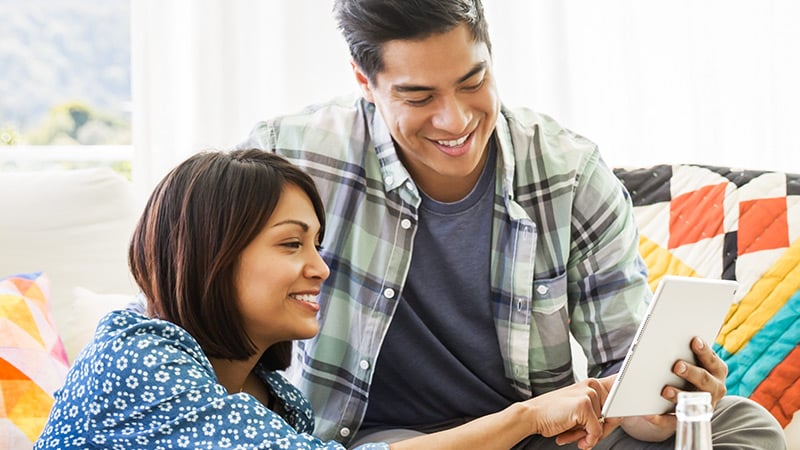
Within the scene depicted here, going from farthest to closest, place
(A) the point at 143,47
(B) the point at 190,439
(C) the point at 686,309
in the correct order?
(A) the point at 143,47 → (C) the point at 686,309 → (B) the point at 190,439

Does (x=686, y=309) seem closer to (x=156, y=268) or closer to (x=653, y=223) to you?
(x=156, y=268)

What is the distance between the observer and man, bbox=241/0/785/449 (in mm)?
1733

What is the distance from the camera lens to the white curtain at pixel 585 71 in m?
2.74

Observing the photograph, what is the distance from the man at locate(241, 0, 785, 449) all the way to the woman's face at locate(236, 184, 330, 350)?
0.88ft

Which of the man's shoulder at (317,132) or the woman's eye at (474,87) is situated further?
the man's shoulder at (317,132)

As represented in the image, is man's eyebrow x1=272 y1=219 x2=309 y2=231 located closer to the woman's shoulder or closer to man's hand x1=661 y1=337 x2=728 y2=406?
the woman's shoulder

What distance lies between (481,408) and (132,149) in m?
1.39

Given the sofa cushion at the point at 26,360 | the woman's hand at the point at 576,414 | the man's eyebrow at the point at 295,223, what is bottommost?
the sofa cushion at the point at 26,360

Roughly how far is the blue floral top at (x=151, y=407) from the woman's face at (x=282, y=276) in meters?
0.16

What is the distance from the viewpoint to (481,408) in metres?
1.77

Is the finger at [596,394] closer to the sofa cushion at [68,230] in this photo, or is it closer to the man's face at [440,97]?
the man's face at [440,97]

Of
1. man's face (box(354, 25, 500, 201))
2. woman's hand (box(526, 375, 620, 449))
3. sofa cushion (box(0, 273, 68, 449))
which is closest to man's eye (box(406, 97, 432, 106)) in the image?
man's face (box(354, 25, 500, 201))

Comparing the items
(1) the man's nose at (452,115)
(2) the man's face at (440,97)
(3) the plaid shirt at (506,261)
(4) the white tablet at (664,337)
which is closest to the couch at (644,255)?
(3) the plaid shirt at (506,261)

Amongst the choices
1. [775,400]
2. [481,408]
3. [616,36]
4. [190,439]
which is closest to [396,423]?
[481,408]
